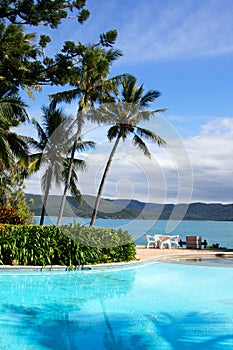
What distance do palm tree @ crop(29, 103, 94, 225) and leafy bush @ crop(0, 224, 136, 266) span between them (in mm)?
9124

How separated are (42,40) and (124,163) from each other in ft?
29.6

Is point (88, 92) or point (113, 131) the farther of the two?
point (113, 131)

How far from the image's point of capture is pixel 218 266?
13180mm

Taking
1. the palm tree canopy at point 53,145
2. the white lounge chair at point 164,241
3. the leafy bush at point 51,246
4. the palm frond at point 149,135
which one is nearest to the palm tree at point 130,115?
the palm frond at point 149,135

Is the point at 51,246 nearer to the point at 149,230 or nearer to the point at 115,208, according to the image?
the point at 115,208

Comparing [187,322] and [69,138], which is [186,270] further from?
[69,138]

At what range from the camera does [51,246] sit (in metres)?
11.2

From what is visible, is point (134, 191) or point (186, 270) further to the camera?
point (134, 191)

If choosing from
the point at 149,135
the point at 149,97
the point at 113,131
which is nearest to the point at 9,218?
the point at 113,131

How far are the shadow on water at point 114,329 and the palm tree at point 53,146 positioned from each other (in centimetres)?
1392

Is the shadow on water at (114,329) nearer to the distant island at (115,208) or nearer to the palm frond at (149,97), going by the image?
the distant island at (115,208)

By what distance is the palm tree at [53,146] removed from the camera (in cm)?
2088

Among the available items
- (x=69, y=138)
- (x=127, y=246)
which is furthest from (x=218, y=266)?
(x=69, y=138)

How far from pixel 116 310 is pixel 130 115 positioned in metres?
14.2
